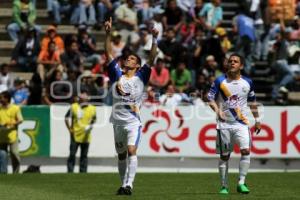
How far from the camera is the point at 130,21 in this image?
3030 centimetres

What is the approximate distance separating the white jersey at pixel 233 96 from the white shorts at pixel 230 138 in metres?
0.08

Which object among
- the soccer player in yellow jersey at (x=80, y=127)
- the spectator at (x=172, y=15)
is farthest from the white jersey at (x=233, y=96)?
the spectator at (x=172, y=15)

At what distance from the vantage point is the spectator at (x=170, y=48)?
29.3 meters

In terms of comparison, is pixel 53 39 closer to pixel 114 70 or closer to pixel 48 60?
pixel 48 60

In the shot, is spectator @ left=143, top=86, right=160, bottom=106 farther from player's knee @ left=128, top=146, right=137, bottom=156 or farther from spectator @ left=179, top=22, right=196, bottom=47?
player's knee @ left=128, top=146, right=137, bottom=156

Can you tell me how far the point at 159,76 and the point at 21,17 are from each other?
4.97 meters

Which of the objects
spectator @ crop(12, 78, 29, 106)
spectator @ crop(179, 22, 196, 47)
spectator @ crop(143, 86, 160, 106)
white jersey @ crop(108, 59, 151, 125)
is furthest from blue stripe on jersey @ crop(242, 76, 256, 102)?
spectator @ crop(179, 22, 196, 47)

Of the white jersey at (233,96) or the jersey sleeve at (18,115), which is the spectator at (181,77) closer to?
the jersey sleeve at (18,115)

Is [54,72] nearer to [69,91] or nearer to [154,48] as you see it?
[69,91]

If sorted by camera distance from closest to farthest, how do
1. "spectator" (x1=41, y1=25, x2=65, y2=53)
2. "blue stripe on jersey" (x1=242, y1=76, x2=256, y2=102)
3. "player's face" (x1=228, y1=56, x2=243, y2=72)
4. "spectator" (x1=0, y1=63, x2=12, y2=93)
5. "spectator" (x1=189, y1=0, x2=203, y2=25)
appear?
"player's face" (x1=228, y1=56, x2=243, y2=72)
"blue stripe on jersey" (x1=242, y1=76, x2=256, y2=102)
"spectator" (x1=0, y1=63, x2=12, y2=93)
"spectator" (x1=41, y1=25, x2=65, y2=53)
"spectator" (x1=189, y1=0, x2=203, y2=25)

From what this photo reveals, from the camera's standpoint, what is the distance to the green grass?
1647cm

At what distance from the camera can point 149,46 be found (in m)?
29.1

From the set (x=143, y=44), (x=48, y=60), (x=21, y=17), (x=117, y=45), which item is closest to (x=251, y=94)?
(x=117, y=45)

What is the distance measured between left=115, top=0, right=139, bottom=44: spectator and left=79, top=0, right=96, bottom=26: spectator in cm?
75
